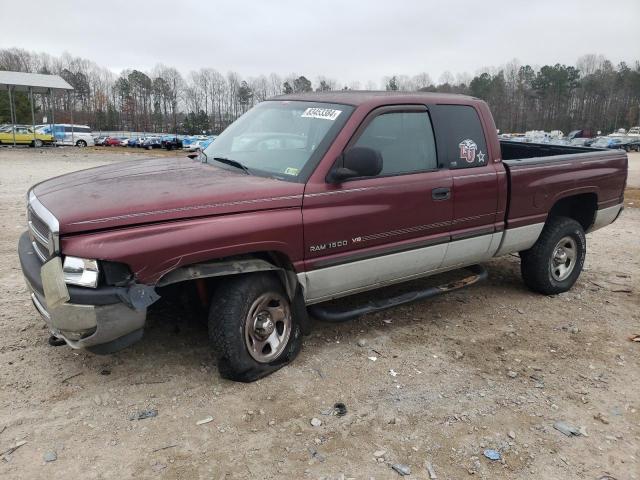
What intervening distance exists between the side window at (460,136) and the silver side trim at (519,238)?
79 centimetres

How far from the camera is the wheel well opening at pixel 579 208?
5795 millimetres

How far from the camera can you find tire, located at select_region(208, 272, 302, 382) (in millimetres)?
3494

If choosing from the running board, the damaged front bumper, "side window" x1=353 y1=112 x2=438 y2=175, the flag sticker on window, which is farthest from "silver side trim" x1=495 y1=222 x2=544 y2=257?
the damaged front bumper

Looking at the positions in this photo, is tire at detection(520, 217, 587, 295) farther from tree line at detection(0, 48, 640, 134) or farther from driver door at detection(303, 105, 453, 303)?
tree line at detection(0, 48, 640, 134)

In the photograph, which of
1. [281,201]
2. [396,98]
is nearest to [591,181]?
[396,98]

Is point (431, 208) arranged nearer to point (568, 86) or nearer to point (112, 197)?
point (112, 197)

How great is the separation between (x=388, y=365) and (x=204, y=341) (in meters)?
1.45

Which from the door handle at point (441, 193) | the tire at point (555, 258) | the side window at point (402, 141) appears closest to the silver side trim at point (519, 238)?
the tire at point (555, 258)

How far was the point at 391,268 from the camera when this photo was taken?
14.0 feet

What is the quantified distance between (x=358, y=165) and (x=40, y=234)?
2.11 meters

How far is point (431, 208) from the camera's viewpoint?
4.36 meters

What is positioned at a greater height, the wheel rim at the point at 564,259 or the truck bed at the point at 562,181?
the truck bed at the point at 562,181

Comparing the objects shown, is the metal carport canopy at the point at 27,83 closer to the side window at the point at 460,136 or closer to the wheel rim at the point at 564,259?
the side window at the point at 460,136

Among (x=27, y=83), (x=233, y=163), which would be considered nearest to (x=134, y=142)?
(x=27, y=83)
